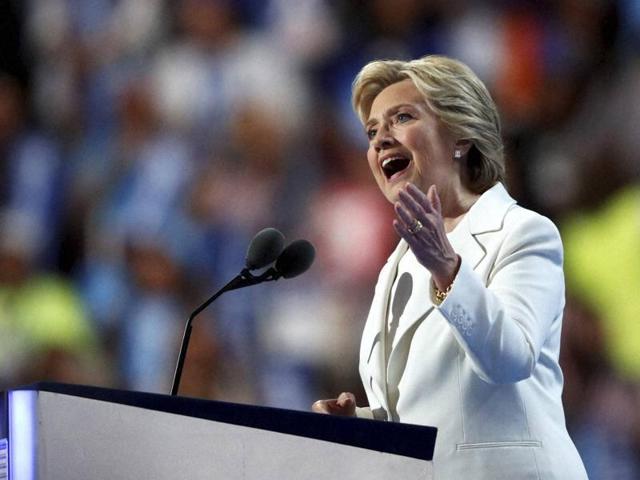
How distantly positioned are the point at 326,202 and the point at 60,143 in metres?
1.16

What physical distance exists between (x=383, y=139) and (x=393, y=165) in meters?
0.05

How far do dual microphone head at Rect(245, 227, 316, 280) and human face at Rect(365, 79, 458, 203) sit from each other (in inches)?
7.9

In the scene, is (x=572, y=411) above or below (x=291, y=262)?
below

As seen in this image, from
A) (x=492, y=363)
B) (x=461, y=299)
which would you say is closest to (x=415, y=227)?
(x=461, y=299)

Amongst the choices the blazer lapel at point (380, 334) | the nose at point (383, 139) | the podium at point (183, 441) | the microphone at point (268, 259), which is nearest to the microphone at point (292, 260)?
the microphone at point (268, 259)

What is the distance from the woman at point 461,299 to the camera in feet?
4.01

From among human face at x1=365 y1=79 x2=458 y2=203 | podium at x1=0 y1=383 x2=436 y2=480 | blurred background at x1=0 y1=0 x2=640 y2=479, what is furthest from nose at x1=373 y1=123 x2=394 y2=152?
podium at x1=0 y1=383 x2=436 y2=480

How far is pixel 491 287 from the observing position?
1.38m

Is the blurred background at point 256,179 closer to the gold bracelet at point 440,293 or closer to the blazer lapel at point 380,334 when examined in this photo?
the blazer lapel at point 380,334

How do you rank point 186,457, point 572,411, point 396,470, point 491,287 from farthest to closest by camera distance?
1. point 572,411
2. point 491,287
3. point 186,457
4. point 396,470

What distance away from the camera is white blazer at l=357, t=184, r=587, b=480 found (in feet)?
4.02

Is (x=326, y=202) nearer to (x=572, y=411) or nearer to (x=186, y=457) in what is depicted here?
(x=572, y=411)

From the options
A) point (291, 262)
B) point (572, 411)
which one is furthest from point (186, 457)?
point (572, 411)

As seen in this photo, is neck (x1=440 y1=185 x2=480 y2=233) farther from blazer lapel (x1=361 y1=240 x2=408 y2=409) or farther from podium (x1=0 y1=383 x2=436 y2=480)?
podium (x1=0 y1=383 x2=436 y2=480)
